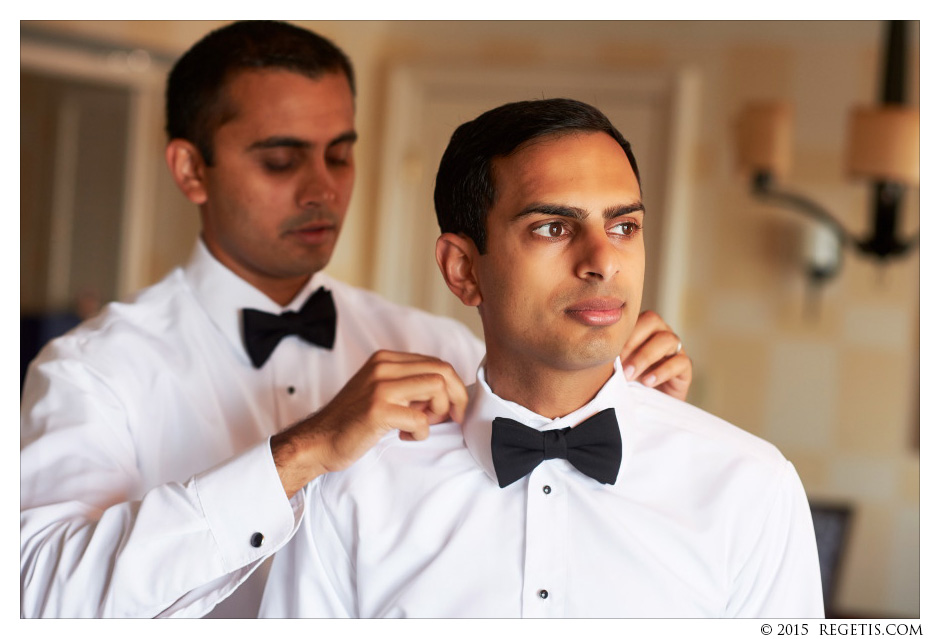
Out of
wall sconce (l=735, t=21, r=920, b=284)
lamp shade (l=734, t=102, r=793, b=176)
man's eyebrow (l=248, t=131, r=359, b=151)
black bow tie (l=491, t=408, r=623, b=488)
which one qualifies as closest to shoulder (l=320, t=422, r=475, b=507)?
black bow tie (l=491, t=408, r=623, b=488)

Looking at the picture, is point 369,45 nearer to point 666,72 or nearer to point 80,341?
point 666,72

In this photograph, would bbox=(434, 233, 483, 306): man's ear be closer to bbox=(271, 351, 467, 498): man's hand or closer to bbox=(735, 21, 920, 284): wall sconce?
bbox=(271, 351, 467, 498): man's hand

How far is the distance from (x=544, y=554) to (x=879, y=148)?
1.92 meters

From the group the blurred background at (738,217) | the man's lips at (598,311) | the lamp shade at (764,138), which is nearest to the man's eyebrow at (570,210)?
the man's lips at (598,311)

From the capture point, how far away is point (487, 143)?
1.40m

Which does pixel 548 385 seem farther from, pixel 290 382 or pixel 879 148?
pixel 879 148

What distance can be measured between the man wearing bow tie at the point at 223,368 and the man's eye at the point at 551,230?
0.24m

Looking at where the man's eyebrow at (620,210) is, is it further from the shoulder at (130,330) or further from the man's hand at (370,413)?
the shoulder at (130,330)

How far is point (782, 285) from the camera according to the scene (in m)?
4.09

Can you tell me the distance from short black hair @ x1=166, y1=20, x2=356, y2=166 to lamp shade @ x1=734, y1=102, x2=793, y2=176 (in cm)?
173

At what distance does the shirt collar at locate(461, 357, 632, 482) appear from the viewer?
145cm

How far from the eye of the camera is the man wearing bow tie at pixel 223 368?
146cm
